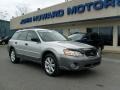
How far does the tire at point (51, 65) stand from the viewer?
7.00 m

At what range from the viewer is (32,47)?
8.16 meters

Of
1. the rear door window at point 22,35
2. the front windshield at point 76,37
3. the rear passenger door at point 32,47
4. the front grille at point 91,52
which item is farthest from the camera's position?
the front windshield at point 76,37

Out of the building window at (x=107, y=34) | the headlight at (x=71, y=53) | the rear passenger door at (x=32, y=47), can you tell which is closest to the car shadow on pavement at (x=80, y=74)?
the headlight at (x=71, y=53)

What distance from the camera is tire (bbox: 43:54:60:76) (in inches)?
275

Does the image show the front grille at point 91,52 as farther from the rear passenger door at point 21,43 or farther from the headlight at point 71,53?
the rear passenger door at point 21,43

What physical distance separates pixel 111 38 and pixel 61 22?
7068mm

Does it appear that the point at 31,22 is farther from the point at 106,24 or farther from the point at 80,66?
the point at 80,66

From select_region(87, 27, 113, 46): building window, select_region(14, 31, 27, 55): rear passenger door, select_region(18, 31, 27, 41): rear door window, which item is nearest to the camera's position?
select_region(14, 31, 27, 55): rear passenger door

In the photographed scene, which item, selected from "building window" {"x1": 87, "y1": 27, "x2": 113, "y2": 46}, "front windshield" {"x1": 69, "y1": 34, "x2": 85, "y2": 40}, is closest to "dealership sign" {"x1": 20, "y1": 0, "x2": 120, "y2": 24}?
"building window" {"x1": 87, "y1": 27, "x2": 113, "y2": 46}

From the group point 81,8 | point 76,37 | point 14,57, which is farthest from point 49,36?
point 81,8

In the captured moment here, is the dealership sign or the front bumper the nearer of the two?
the front bumper

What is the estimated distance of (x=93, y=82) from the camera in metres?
6.42

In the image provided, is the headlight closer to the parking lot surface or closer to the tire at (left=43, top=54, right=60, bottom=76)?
the tire at (left=43, top=54, right=60, bottom=76)

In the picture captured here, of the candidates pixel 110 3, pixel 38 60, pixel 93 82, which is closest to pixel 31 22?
pixel 110 3
